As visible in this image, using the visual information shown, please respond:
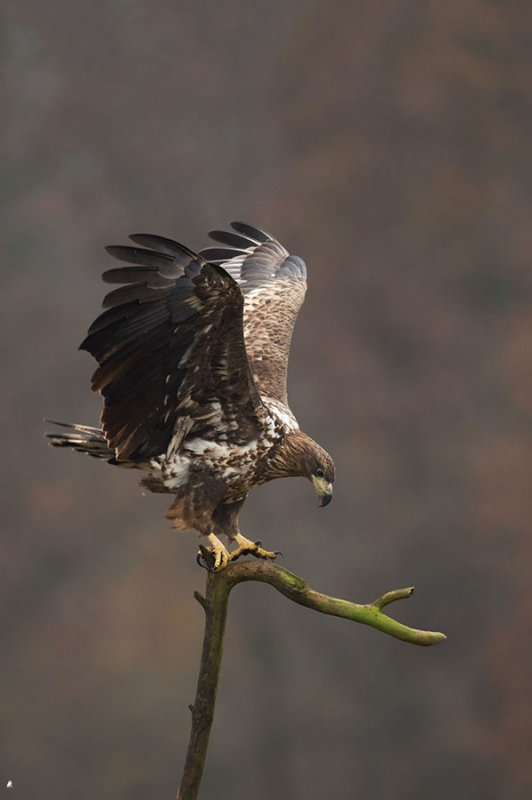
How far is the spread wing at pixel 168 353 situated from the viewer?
303cm

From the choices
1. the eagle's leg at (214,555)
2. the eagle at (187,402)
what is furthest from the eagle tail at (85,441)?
the eagle's leg at (214,555)

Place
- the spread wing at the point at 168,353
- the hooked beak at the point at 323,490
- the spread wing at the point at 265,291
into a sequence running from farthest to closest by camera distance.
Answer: the spread wing at the point at 265,291 < the hooked beak at the point at 323,490 < the spread wing at the point at 168,353

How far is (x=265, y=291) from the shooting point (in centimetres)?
430

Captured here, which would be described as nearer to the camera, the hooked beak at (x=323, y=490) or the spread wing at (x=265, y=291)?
the hooked beak at (x=323, y=490)

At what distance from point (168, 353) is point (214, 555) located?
0.61 metres

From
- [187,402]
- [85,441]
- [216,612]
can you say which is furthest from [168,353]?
[216,612]

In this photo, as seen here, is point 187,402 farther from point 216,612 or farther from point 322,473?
point 216,612

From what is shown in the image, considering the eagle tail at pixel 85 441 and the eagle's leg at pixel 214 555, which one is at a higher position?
the eagle tail at pixel 85 441

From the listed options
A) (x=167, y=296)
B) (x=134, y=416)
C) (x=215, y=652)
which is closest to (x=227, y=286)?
(x=167, y=296)

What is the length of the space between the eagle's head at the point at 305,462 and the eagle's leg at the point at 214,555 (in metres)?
0.27

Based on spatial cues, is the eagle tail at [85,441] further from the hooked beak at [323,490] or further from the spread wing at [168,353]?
the hooked beak at [323,490]

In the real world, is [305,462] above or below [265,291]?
below

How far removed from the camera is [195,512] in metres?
3.25

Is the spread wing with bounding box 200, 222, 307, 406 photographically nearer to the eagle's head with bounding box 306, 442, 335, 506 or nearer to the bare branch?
the eagle's head with bounding box 306, 442, 335, 506
